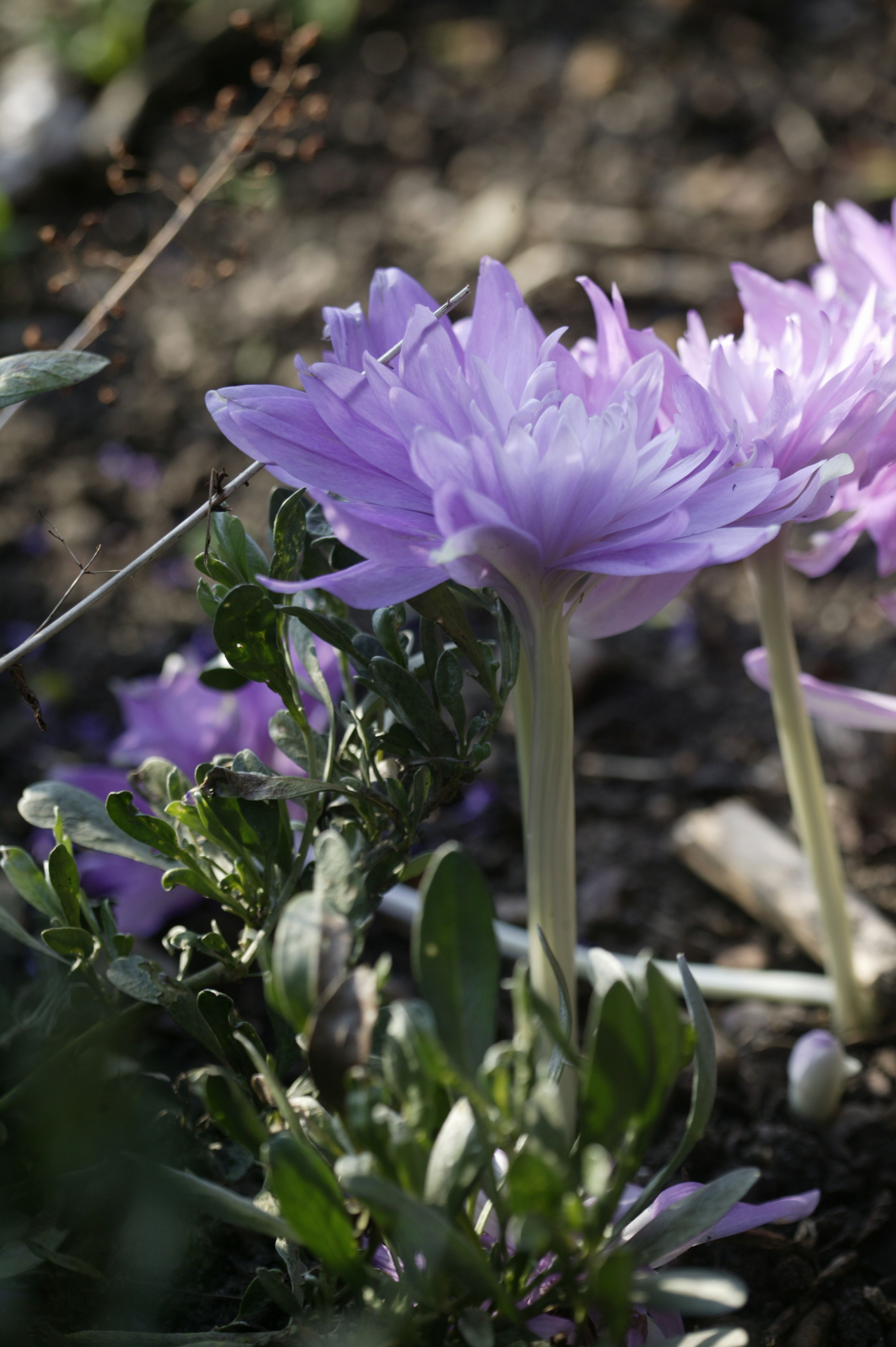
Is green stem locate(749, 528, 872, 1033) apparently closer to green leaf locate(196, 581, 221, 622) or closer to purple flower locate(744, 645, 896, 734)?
purple flower locate(744, 645, 896, 734)

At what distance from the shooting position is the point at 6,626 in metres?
2.01

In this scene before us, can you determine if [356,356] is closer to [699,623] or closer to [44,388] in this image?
[44,388]

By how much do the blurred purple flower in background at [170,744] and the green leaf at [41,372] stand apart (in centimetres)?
37

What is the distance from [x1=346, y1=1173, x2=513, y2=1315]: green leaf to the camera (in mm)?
483

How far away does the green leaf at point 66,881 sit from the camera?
701 mm

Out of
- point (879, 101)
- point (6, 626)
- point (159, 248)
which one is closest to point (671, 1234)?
point (159, 248)

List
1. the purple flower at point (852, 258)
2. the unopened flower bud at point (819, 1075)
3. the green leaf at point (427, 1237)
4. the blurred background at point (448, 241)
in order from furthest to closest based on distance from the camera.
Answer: the blurred background at point (448, 241), the unopened flower bud at point (819, 1075), the purple flower at point (852, 258), the green leaf at point (427, 1237)

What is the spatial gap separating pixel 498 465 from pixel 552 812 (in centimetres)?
25

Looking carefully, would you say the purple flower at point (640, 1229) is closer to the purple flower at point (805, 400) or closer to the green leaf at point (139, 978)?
the green leaf at point (139, 978)

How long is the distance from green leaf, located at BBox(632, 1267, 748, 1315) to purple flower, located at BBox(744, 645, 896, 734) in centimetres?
52

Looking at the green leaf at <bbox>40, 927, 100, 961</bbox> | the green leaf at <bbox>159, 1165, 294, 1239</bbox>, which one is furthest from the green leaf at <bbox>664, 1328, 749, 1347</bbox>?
the green leaf at <bbox>40, 927, 100, 961</bbox>

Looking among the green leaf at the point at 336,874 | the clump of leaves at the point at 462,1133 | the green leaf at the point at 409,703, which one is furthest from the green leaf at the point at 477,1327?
the green leaf at the point at 409,703

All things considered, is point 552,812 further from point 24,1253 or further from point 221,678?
point 24,1253

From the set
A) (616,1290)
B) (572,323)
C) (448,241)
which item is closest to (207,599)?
(616,1290)
